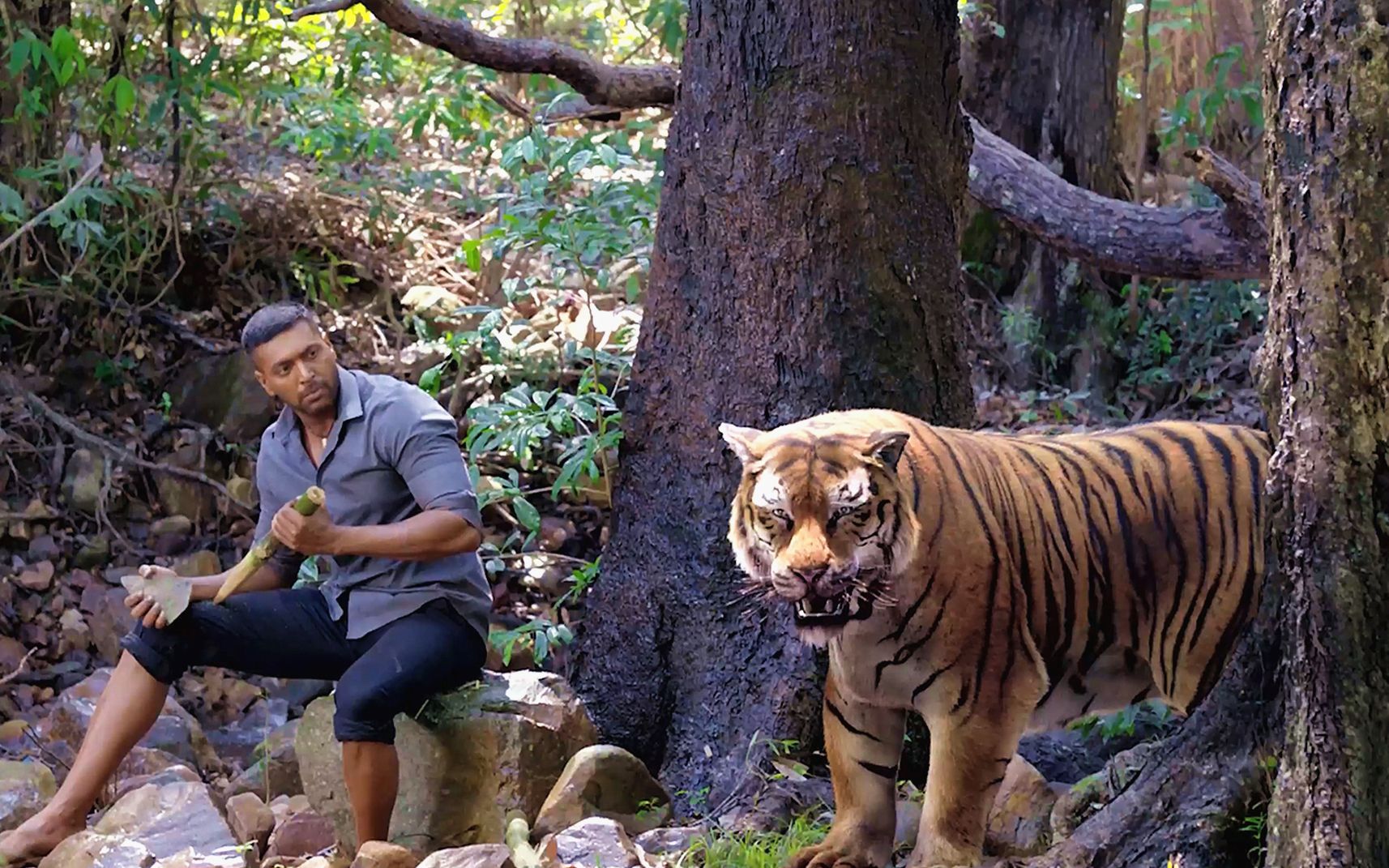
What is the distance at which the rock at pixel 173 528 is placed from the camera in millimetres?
7703

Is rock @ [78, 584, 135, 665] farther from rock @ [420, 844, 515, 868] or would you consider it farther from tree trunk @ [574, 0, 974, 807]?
rock @ [420, 844, 515, 868]

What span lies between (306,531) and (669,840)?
4.37 ft

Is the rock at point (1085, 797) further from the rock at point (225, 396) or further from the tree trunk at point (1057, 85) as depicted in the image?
the rock at point (225, 396)

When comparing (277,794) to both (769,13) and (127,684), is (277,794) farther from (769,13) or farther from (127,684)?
(769,13)

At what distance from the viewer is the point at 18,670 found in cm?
666

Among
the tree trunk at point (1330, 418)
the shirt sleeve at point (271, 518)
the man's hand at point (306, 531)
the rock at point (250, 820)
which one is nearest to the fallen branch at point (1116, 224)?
the tree trunk at point (1330, 418)

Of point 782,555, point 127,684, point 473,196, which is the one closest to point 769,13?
point 782,555

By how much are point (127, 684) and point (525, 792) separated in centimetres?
126

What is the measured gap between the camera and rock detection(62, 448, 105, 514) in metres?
7.68

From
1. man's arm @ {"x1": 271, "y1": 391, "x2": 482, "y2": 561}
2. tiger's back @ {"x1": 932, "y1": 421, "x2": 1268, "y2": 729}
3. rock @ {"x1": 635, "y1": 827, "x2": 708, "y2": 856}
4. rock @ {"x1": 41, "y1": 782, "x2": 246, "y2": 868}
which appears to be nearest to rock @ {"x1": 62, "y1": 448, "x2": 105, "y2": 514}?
rock @ {"x1": 41, "y1": 782, "x2": 246, "y2": 868}

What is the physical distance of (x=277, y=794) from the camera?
5555 mm

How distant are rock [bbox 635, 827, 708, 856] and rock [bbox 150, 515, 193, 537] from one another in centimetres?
416

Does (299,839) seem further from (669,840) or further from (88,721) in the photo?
(88,721)

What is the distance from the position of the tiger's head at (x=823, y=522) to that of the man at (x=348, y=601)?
1.32 metres
